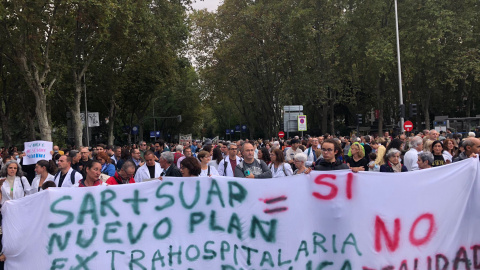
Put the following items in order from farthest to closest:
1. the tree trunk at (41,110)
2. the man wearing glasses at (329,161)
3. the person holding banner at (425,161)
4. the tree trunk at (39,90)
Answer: the tree trunk at (41,110) → the tree trunk at (39,90) → the person holding banner at (425,161) → the man wearing glasses at (329,161)

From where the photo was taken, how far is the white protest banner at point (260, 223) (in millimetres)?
5520

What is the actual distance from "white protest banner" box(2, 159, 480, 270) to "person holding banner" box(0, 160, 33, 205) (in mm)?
1894

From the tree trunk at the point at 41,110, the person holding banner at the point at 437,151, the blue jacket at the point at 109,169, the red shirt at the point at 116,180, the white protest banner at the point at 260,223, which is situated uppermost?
the tree trunk at the point at 41,110

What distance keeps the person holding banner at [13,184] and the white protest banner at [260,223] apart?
1.89 m

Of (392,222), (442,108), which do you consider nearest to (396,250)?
(392,222)

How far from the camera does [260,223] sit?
5.70 m

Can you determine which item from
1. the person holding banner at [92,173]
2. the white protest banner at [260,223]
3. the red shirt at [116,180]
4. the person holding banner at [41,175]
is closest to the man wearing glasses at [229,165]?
the red shirt at [116,180]

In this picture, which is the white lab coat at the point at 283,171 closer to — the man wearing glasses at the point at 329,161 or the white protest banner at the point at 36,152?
the man wearing glasses at the point at 329,161

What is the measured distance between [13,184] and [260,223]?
3813mm

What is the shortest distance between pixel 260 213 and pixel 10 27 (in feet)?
66.9

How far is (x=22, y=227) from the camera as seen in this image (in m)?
5.68

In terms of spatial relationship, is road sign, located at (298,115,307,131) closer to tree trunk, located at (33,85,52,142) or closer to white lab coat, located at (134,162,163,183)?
tree trunk, located at (33,85,52,142)

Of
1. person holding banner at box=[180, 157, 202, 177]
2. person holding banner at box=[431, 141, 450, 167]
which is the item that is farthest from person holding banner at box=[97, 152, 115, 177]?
person holding banner at box=[431, 141, 450, 167]

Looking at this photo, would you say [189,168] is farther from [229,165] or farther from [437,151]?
[437,151]
